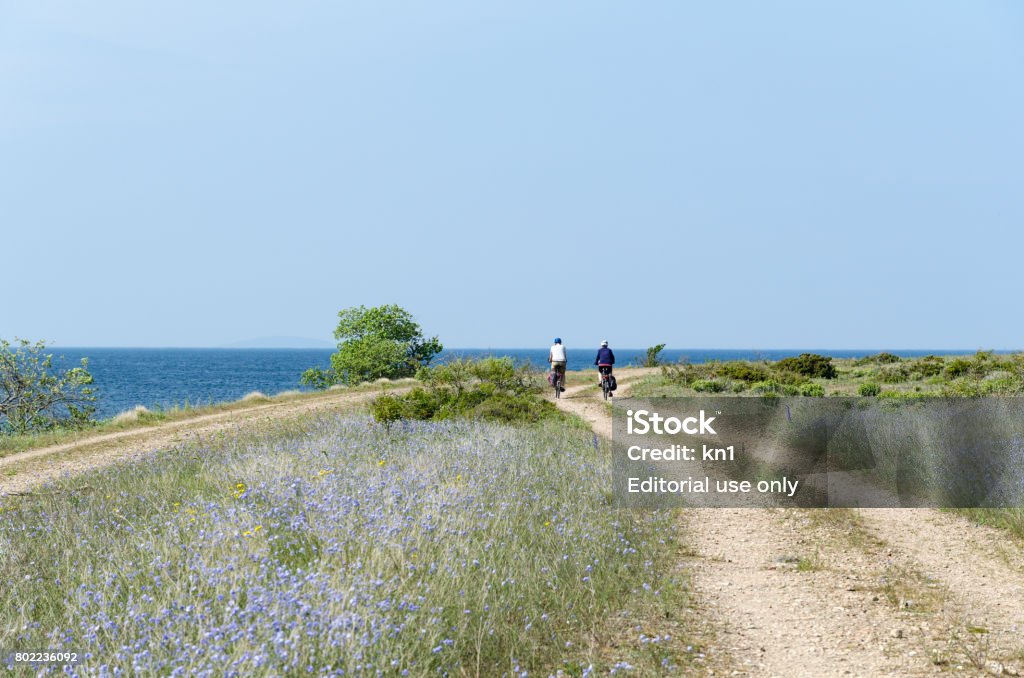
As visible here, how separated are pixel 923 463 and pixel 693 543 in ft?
15.8

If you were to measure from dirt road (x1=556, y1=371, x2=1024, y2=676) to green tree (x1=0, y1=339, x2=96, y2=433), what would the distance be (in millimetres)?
24079

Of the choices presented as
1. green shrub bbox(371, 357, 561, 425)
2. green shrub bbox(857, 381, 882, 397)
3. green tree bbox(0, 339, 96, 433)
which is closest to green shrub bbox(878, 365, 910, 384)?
green shrub bbox(857, 381, 882, 397)

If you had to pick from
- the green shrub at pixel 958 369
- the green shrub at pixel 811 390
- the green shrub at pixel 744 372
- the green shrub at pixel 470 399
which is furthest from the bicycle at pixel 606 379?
the green shrub at pixel 958 369

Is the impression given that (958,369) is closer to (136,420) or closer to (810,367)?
(810,367)

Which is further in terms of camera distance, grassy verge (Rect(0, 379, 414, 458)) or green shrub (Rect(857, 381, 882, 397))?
green shrub (Rect(857, 381, 882, 397))

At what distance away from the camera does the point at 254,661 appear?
13.4ft

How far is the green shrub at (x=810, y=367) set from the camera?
34.6 metres

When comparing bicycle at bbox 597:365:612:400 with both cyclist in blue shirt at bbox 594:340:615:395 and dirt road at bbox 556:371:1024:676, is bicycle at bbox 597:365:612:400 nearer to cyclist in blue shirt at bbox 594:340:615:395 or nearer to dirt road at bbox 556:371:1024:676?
cyclist in blue shirt at bbox 594:340:615:395

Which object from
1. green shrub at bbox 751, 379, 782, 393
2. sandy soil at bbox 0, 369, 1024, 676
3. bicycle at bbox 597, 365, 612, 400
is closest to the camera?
sandy soil at bbox 0, 369, 1024, 676

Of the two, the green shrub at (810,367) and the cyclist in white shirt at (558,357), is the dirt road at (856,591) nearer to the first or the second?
the cyclist in white shirt at (558,357)

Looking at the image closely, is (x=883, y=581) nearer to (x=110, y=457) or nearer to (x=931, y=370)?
(x=110, y=457)

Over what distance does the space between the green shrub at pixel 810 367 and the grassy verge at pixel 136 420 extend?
18047 mm

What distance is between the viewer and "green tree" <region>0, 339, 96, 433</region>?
27016 millimetres

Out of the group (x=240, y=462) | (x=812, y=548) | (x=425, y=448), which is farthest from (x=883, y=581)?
(x=240, y=462)
